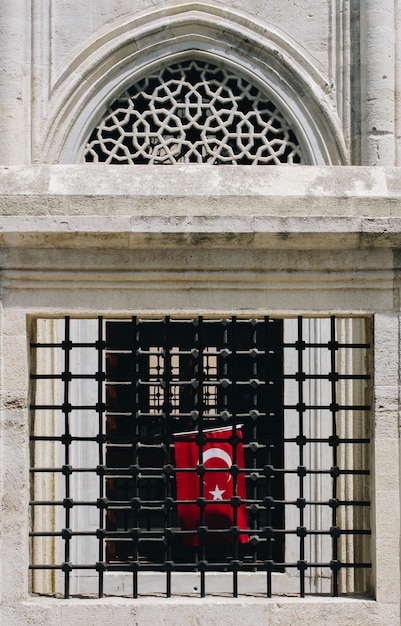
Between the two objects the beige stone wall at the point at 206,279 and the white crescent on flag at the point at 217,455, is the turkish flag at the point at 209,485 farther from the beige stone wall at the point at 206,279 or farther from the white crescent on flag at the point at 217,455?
the beige stone wall at the point at 206,279

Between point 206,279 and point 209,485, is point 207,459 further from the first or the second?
point 206,279

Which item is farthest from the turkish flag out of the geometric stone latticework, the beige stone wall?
the beige stone wall

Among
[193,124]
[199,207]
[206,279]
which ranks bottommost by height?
[206,279]

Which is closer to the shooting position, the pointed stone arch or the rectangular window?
the rectangular window

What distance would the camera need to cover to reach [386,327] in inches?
133

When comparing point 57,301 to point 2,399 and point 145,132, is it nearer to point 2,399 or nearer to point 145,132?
point 2,399

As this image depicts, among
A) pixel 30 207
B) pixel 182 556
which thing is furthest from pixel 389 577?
pixel 182 556

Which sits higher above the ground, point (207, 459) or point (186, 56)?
point (186, 56)

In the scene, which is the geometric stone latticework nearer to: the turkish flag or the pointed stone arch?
the pointed stone arch

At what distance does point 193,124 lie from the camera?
281 inches

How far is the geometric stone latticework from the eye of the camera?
710 centimetres

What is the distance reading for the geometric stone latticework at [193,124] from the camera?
23.3 feet

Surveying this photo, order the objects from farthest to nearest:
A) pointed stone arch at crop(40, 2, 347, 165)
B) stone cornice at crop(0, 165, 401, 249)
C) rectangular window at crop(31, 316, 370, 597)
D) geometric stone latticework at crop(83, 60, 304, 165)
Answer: geometric stone latticework at crop(83, 60, 304, 165), pointed stone arch at crop(40, 2, 347, 165), rectangular window at crop(31, 316, 370, 597), stone cornice at crop(0, 165, 401, 249)

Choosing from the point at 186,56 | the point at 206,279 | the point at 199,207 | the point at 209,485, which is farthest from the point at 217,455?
the point at 199,207
